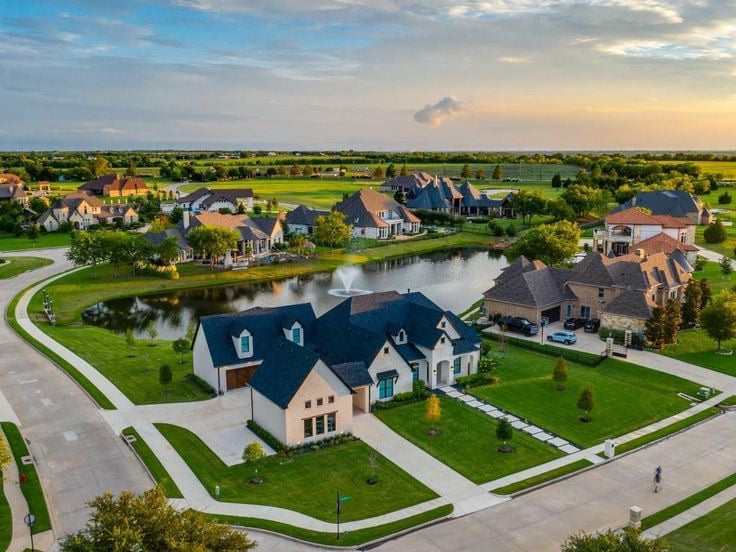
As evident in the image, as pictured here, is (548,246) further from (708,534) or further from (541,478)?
(708,534)

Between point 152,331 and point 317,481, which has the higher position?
point 152,331

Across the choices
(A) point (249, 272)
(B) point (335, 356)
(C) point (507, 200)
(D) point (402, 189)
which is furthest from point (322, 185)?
(B) point (335, 356)

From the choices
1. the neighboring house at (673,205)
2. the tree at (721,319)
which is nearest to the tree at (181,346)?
the tree at (721,319)

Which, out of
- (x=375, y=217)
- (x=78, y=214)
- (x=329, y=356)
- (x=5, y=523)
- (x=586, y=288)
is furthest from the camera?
(x=78, y=214)

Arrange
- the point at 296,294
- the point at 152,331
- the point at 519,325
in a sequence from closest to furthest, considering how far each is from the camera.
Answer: the point at 152,331 < the point at 519,325 < the point at 296,294

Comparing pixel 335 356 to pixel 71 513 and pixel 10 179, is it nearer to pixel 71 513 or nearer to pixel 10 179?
pixel 71 513

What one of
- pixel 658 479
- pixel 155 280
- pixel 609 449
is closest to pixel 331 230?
pixel 155 280

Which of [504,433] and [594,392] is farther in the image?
[594,392]
